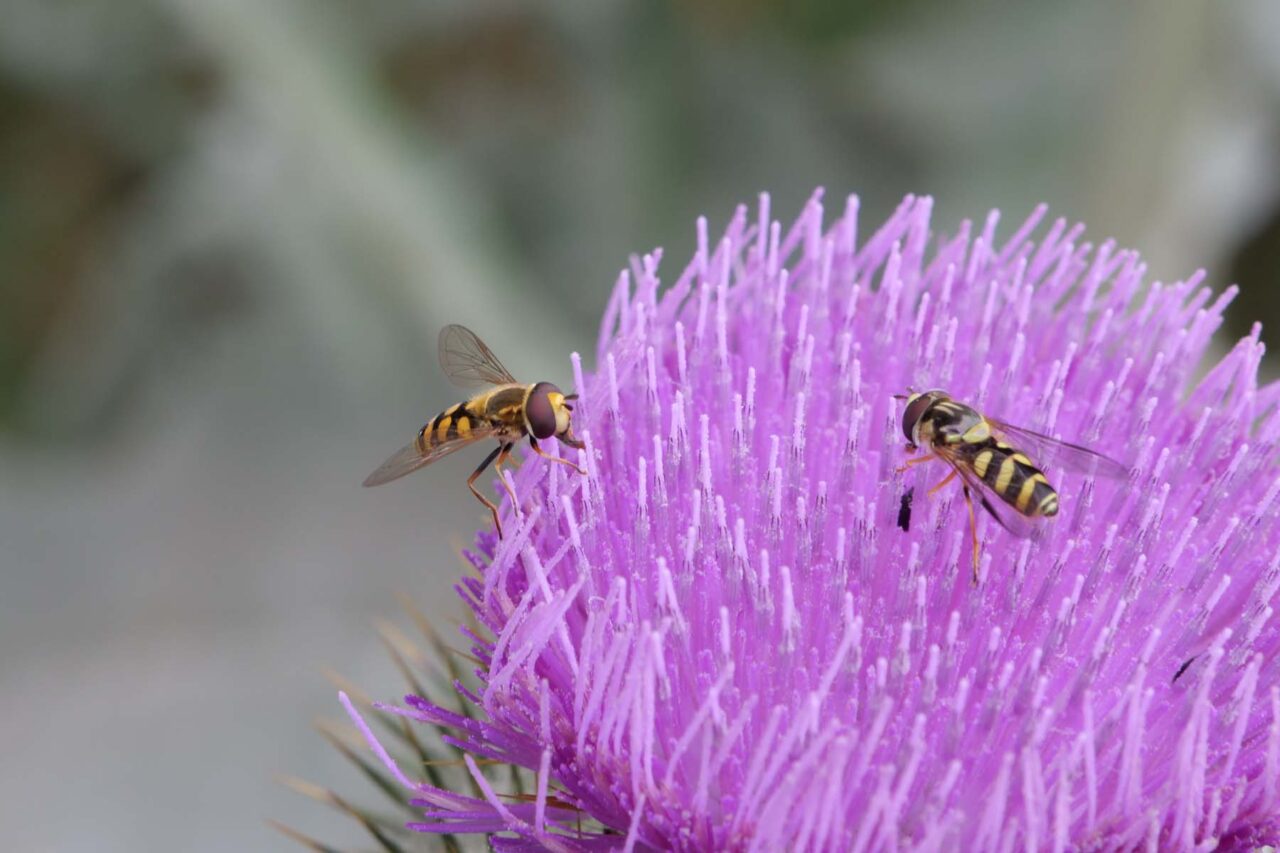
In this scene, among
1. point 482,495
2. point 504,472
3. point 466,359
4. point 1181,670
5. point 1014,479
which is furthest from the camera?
point 466,359

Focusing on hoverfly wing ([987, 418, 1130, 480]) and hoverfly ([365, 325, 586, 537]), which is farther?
hoverfly ([365, 325, 586, 537])

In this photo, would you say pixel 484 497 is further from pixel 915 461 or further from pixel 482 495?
pixel 915 461

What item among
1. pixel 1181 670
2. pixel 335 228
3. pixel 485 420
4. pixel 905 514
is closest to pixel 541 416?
pixel 485 420

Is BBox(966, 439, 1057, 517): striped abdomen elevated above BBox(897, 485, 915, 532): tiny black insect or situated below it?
above

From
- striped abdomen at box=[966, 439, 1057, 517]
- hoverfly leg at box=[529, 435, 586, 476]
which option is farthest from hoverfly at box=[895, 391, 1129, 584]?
hoverfly leg at box=[529, 435, 586, 476]

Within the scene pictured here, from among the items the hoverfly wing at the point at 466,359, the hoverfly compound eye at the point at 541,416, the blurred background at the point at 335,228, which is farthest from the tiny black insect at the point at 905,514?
the blurred background at the point at 335,228

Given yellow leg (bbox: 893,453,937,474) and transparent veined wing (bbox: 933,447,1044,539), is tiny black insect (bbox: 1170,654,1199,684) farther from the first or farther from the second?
yellow leg (bbox: 893,453,937,474)

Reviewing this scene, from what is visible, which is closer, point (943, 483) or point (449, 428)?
point (943, 483)
